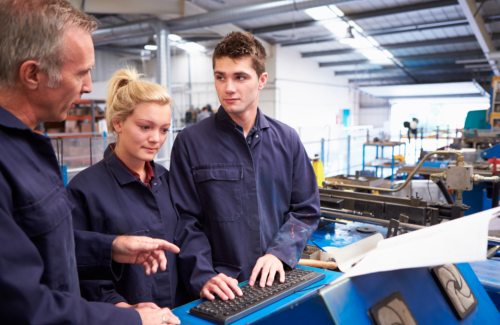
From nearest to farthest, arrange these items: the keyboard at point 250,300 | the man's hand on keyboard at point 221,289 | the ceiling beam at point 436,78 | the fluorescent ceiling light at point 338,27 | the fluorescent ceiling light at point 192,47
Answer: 1. the keyboard at point 250,300
2. the man's hand on keyboard at point 221,289
3. the fluorescent ceiling light at point 338,27
4. the fluorescent ceiling light at point 192,47
5. the ceiling beam at point 436,78

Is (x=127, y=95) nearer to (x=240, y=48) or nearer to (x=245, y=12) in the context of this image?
(x=240, y=48)

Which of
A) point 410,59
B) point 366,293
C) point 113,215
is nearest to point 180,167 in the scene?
point 113,215

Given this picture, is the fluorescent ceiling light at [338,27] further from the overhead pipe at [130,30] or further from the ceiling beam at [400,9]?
the overhead pipe at [130,30]

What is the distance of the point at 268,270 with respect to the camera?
0.99 m

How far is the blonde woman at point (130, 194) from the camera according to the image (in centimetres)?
101

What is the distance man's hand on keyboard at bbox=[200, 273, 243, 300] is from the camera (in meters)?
0.87

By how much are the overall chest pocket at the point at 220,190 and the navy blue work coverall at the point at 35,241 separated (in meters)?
0.50

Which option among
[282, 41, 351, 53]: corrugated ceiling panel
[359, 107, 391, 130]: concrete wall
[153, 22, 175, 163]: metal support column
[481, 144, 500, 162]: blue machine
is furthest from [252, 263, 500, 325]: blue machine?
[359, 107, 391, 130]: concrete wall

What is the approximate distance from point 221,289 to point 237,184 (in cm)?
38

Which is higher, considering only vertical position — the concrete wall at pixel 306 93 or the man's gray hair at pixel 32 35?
the concrete wall at pixel 306 93

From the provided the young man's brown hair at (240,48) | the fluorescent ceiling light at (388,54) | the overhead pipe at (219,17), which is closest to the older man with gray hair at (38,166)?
the young man's brown hair at (240,48)

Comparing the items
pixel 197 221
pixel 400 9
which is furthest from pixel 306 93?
pixel 197 221

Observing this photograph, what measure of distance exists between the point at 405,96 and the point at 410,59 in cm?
369

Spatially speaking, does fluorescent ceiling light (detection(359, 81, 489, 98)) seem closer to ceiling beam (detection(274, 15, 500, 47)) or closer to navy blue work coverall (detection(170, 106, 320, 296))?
ceiling beam (detection(274, 15, 500, 47))
